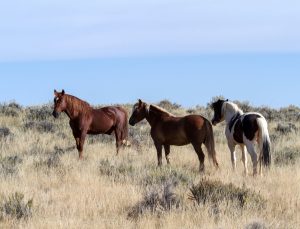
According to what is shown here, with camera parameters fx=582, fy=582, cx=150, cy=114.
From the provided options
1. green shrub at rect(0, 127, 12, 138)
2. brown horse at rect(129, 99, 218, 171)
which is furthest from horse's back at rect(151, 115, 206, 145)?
green shrub at rect(0, 127, 12, 138)

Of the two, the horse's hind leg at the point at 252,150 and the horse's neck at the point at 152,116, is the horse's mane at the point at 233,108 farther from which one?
the horse's neck at the point at 152,116

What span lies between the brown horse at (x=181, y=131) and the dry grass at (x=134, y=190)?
1.36 feet

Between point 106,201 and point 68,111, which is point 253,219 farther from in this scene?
point 68,111

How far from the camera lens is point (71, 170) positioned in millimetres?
11008

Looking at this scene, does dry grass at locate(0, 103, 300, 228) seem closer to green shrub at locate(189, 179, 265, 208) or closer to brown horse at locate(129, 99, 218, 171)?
green shrub at locate(189, 179, 265, 208)

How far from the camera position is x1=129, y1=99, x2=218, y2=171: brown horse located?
1209 cm

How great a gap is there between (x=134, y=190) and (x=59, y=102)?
233 inches

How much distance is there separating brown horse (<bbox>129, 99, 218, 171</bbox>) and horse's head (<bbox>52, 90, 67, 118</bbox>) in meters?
2.41

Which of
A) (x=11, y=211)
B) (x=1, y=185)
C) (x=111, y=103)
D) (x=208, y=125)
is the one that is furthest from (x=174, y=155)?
(x=111, y=103)

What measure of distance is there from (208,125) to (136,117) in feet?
7.18

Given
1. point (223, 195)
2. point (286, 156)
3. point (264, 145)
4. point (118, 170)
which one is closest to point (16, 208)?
point (223, 195)

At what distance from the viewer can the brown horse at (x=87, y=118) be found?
14492 millimetres

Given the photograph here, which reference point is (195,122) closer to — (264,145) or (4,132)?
(264,145)

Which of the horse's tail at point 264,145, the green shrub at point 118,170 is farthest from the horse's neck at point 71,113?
the horse's tail at point 264,145
